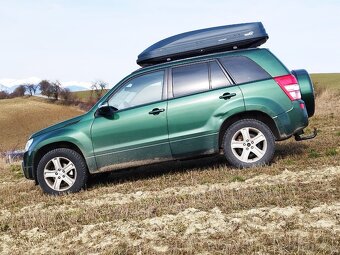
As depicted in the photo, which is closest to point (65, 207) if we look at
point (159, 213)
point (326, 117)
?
point (159, 213)

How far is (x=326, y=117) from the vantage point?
1480 cm

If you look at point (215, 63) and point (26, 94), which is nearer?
point (215, 63)

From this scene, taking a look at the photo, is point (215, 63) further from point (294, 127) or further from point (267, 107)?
point (294, 127)

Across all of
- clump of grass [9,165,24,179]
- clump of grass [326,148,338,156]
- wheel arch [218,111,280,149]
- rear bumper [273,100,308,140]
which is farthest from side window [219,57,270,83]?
clump of grass [9,165,24,179]

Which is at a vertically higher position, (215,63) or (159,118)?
(215,63)

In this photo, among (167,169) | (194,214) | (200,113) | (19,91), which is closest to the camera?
(194,214)

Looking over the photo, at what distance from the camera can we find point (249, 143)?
21.6ft

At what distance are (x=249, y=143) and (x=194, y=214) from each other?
96.2 inches

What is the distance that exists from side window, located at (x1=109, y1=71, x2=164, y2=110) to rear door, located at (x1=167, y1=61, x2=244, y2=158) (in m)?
0.28

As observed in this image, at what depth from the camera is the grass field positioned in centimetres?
369

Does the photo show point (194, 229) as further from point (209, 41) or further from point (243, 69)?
point (209, 41)

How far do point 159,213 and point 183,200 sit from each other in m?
0.54

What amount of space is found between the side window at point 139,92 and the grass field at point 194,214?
49.0 inches

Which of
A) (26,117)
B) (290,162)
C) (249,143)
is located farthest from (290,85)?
(26,117)
